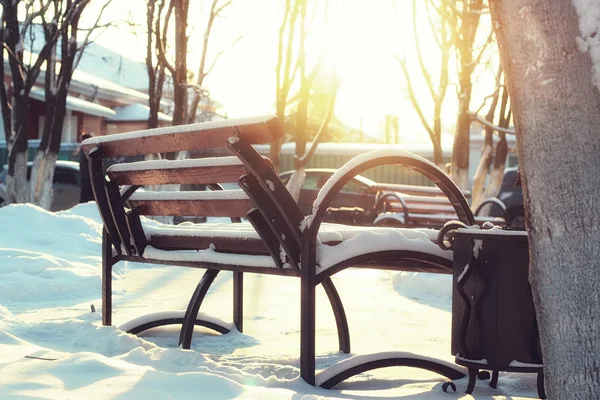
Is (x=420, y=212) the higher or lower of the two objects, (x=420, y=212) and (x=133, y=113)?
the lower

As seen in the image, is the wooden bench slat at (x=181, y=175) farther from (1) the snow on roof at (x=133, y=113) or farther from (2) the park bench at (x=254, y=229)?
(1) the snow on roof at (x=133, y=113)

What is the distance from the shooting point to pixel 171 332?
480cm

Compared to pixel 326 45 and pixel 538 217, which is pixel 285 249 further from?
pixel 326 45

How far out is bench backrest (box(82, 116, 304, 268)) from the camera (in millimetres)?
3217

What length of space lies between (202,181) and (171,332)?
4.39 ft

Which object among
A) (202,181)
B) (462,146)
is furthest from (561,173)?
(462,146)

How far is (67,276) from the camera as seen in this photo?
693 centimetres

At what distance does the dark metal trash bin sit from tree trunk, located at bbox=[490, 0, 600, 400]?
781mm

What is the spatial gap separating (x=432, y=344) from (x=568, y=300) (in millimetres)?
2611

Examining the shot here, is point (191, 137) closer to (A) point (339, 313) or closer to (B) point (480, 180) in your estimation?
(A) point (339, 313)

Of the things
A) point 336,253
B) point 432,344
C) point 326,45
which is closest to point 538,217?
point 336,253

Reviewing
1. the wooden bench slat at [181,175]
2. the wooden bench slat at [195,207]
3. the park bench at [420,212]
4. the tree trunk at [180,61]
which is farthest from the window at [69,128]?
the wooden bench slat at [181,175]

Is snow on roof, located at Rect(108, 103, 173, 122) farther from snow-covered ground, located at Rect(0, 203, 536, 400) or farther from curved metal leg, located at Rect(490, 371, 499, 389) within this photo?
curved metal leg, located at Rect(490, 371, 499, 389)

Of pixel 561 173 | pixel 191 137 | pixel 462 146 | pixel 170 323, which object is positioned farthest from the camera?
pixel 462 146
